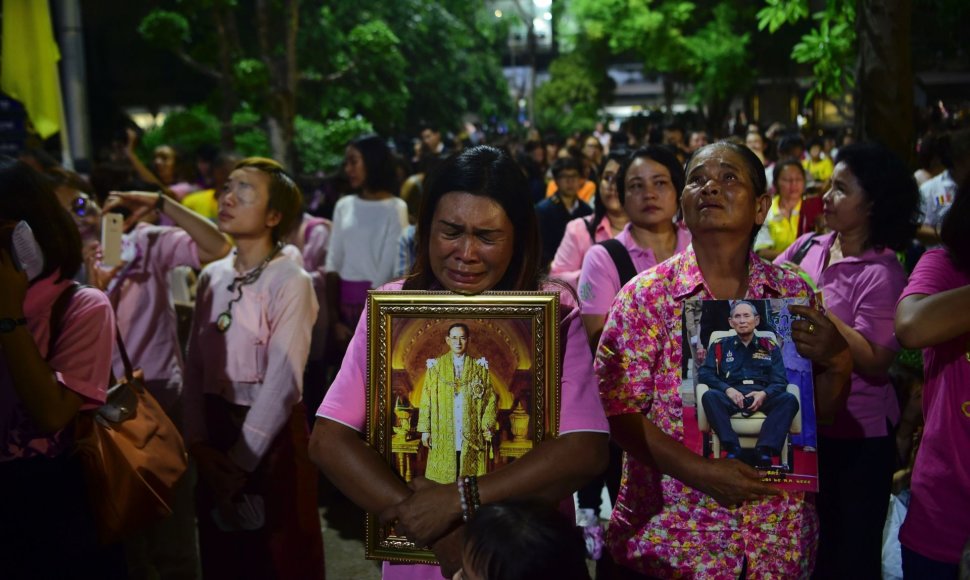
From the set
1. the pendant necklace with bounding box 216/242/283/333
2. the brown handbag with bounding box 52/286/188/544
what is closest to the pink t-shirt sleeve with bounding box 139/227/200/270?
the pendant necklace with bounding box 216/242/283/333

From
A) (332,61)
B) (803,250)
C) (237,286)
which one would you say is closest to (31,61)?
(237,286)

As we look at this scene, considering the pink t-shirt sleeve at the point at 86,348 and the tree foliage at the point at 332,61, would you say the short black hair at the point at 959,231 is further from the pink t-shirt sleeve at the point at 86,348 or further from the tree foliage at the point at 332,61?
the tree foliage at the point at 332,61

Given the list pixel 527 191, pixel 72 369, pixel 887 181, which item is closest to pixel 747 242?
pixel 527 191

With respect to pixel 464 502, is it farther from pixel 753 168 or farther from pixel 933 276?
pixel 933 276

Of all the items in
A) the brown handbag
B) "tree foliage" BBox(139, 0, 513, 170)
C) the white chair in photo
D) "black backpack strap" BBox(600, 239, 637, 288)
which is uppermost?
"tree foliage" BBox(139, 0, 513, 170)

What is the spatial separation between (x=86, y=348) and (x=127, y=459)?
420 mm

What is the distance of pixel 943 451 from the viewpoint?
288 cm

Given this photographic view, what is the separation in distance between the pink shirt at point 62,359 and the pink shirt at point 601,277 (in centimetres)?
202

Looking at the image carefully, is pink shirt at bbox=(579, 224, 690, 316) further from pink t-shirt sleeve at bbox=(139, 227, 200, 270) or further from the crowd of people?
pink t-shirt sleeve at bbox=(139, 227, 200, 270)

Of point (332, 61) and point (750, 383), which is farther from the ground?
point (332, 61)

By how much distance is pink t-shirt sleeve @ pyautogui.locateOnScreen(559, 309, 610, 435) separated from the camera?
230 cm

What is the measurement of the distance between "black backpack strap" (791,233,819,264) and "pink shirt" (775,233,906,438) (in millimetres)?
393

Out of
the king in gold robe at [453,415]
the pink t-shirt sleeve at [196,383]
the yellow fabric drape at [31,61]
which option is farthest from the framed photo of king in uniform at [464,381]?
the yellow fabric drape at [31,61]

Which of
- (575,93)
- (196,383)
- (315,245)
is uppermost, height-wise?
(575,93)
